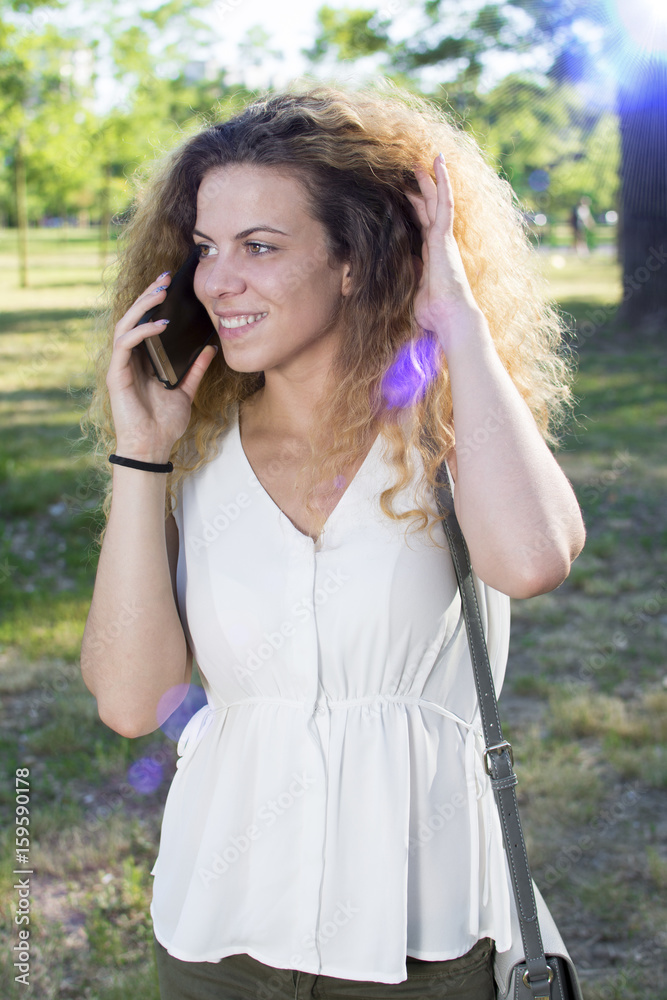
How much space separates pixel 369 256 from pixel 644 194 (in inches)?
520

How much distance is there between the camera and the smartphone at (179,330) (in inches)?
77.6

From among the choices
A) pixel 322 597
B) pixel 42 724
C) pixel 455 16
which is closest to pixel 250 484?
pixel 322 597

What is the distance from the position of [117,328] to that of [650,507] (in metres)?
6.10

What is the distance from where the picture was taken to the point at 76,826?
3611 millimetres

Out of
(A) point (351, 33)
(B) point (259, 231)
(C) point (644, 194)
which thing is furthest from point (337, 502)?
(A) point (351, 33)

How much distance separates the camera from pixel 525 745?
13.5ft

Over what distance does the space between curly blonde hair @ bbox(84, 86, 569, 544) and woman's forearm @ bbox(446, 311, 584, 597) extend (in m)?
0.17

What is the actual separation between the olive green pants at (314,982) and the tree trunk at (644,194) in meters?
13.4

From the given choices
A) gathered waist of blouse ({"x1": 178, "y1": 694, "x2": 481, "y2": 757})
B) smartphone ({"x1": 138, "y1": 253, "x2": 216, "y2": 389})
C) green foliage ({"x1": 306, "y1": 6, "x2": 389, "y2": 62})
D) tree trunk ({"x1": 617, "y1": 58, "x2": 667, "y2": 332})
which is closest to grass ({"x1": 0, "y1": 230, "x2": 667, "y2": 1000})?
smartphone ({"x1": 138, "y1": 253, "x2": 216, "y2": 389})

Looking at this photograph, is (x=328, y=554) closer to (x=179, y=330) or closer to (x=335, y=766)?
(x=335, y=766)

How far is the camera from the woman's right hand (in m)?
1.89

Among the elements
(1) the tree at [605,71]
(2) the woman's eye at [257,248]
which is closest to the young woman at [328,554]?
(2) the woman's eye at [257,248]

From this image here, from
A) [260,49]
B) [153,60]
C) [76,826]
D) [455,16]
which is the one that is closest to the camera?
[76,826]

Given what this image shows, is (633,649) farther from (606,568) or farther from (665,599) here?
(606,568)
